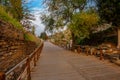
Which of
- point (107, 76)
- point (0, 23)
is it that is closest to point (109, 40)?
point (107, 76)

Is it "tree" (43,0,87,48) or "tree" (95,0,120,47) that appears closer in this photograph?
"tree" (95,0,120,47)

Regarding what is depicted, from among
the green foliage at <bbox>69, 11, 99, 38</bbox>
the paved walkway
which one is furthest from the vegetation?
the paved walkway

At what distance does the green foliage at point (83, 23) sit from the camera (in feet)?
116

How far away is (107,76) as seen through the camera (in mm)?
12891

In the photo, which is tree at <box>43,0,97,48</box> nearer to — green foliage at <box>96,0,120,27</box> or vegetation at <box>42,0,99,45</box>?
vegetation at <box>42,0,99,45</box>

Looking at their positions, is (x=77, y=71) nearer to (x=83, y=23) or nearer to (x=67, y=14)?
(x=83, y=23)

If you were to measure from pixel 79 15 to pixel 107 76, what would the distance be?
2418cm

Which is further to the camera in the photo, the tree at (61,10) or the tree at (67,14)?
the tree at (61,10)

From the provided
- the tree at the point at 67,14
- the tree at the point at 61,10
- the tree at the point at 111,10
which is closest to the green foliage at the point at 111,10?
the tree at the point at 111,10

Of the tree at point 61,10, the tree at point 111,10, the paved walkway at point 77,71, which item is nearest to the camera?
the paved walkway at point 77,71

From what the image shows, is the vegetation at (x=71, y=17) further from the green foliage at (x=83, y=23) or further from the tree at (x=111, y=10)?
the tree at (x=111, y=10)

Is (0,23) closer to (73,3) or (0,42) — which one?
(0,42)

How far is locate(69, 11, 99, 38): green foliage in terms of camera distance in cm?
3538

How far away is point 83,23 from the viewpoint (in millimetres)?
36406
